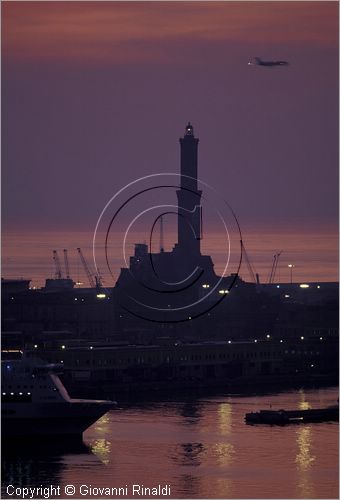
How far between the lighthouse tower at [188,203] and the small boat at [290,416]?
179 ft

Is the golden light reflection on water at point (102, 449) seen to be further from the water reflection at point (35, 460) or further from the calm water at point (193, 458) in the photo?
the water reflection at point (35, 460)

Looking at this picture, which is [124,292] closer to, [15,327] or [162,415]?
[15,327]

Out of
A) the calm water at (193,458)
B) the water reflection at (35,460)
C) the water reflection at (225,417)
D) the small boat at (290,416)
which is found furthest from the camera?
the small boat at (290,416)

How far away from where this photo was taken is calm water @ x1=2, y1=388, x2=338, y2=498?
2000 inches

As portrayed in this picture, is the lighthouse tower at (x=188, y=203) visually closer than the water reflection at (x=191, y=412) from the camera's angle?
No

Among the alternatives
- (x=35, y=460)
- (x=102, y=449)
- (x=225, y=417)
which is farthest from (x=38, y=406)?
(x=225, y=417)

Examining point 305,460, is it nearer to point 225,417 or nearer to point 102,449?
point 102,449

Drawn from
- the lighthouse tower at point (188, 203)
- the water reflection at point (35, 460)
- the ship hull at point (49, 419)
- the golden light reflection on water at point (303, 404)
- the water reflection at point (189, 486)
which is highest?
the lighthouse tower at point (188, 203)

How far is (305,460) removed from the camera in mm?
54906

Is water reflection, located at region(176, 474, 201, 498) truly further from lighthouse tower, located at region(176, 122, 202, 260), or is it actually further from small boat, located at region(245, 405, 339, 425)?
lighthouse tower, located at region(176, 122, 202, 260)

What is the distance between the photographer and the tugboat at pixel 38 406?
200 ft

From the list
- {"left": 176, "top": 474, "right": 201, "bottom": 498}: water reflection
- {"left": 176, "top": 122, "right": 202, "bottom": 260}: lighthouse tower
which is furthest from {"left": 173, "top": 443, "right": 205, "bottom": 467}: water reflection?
{"left": 176, "top": 122, "right": 202, "bottom": 260}: lighthouse tower

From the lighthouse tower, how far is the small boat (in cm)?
5447

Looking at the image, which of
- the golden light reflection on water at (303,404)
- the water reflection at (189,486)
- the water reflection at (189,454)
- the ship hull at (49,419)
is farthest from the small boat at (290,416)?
the water reflection at (189,486)
